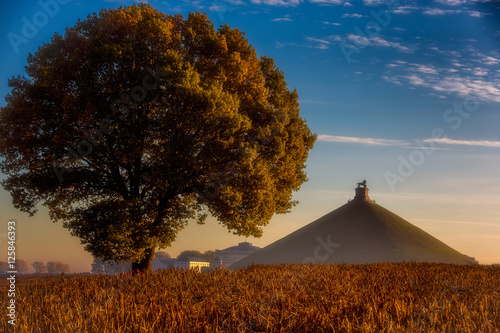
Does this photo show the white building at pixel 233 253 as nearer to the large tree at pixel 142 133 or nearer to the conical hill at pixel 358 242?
the conical hill at pixel 358 242

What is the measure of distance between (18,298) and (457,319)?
33.5ft

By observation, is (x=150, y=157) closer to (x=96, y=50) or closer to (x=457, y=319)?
(x=96, y=50)

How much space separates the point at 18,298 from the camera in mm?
10891

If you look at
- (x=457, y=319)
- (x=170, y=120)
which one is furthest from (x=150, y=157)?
(x=457, y=319)

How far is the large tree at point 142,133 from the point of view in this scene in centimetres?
2198

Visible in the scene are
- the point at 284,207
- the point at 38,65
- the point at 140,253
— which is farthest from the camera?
the point at 284,207

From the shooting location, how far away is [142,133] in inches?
875

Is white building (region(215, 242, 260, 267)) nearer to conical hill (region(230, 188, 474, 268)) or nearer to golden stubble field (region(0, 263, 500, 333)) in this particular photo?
conical hill (region(230, 188, 474, 268))

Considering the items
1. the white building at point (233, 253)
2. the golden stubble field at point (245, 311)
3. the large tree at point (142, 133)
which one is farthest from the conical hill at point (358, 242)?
the golden stubble field at point (245, 311)

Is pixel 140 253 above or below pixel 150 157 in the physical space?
below

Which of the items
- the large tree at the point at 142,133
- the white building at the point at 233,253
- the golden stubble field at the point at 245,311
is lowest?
the white building at the point at 233,253

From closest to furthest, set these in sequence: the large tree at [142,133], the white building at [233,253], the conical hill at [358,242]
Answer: the large tree at [142,133]
the conical hill at [358,242]
the white building at [233,253]

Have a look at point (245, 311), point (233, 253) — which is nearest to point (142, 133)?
point (245, 311)

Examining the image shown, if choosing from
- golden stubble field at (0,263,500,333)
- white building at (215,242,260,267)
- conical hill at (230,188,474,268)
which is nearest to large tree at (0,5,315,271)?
golden stubble field at (0,263,500,333)
